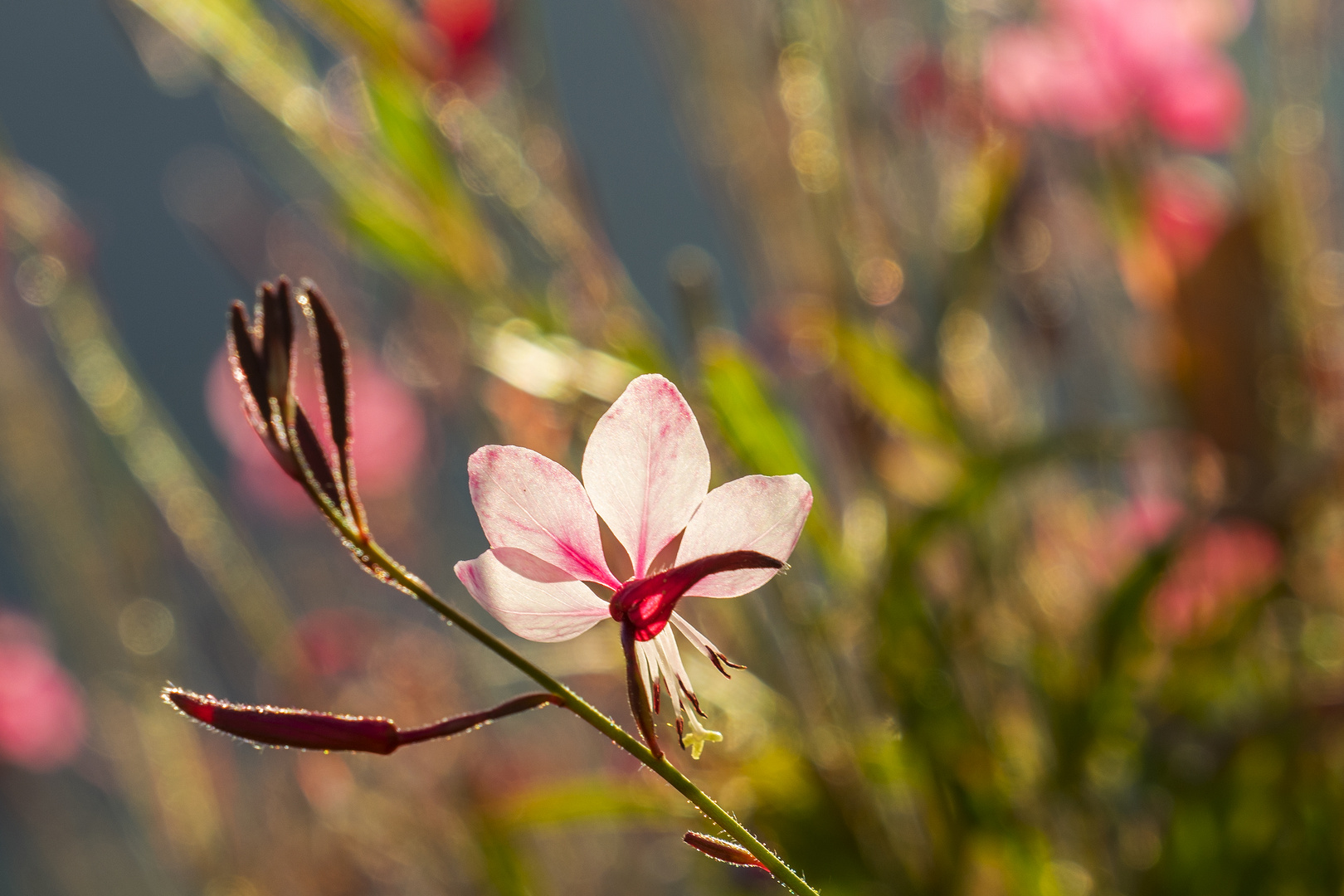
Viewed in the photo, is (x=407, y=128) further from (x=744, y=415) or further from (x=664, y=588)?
(x=664, y=588)

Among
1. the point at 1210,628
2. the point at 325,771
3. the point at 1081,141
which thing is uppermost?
the point at 1081,141

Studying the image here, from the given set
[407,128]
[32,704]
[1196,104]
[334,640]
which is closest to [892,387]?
[407,128]

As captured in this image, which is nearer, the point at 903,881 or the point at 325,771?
the point at 903,881

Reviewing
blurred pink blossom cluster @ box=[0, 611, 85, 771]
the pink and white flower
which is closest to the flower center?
the pink and white flower

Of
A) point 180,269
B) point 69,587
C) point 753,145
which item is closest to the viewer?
point 753,145

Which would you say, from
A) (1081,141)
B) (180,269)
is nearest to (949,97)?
(1081,141)

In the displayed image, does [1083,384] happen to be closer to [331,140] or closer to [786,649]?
[786,649]
